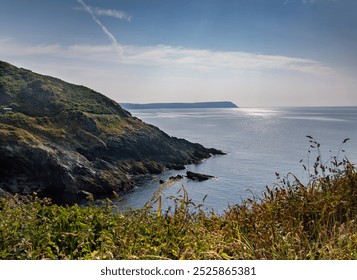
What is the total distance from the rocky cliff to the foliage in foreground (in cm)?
4290

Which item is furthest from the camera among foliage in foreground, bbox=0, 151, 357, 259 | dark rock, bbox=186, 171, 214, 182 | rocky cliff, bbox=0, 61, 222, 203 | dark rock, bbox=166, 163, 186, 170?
dark rock, bbox=166, 163, 186, 170

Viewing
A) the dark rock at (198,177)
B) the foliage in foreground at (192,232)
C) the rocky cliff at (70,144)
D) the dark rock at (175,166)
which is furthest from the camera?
the dark rock at (175,166)

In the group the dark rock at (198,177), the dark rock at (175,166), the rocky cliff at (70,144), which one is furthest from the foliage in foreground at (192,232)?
the dark rock at (175,166)

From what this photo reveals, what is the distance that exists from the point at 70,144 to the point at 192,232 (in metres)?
60.2

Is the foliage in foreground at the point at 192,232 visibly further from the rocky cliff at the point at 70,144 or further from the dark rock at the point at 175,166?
the dark rock at the point at 175,166

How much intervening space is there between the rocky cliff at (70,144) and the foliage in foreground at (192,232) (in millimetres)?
42900

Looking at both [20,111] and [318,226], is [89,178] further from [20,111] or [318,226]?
[318,226]

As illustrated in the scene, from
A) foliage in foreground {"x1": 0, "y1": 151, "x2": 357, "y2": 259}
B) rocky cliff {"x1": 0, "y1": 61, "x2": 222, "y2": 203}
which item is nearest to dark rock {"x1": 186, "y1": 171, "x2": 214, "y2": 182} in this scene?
rocky cliff {"x1": 0, "y1": 61, "x2": 222, "y2": 203}

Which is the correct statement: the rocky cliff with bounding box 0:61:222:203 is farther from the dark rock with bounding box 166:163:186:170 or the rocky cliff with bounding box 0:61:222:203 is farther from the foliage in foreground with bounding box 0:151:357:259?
the foliage in foreground with bounding box 0:151:357:259

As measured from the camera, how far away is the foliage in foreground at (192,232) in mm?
3949

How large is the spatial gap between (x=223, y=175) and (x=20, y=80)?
5588 cm

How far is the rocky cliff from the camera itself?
50875 millimetres

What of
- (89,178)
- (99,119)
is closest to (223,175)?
(89,178)
